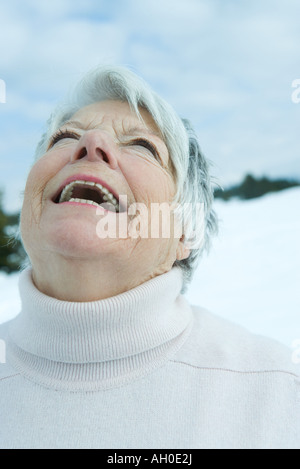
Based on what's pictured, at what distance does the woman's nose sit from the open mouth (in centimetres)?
8

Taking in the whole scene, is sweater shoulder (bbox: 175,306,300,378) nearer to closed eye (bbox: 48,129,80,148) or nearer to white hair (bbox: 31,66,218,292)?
white hair (bbox: 31,66,218,292)

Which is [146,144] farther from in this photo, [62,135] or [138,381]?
[138,381]

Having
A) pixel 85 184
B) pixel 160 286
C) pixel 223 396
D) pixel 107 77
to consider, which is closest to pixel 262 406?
pixel 223 396

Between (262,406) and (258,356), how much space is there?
0.18 meters

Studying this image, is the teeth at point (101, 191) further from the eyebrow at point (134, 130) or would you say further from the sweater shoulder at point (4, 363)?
the sweater shoulder at point (4, 363)

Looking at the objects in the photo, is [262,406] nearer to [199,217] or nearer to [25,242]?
[199,217]

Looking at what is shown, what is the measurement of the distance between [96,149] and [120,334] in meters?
0.56

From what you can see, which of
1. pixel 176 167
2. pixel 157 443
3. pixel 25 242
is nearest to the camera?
pixel 157 443

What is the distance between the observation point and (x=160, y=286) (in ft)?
4.57

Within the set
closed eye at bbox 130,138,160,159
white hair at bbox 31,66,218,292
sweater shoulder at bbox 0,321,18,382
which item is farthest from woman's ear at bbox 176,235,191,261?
sweater shoulder at bbox 0,321,18,382

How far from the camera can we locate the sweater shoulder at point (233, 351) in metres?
1.32

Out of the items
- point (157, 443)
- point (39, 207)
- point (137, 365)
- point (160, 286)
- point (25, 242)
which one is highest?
point (39, 207)

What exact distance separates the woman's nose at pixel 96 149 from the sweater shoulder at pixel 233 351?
619mm

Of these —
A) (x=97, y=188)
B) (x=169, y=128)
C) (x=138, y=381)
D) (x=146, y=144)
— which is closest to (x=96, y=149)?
(x=97, y=188)
